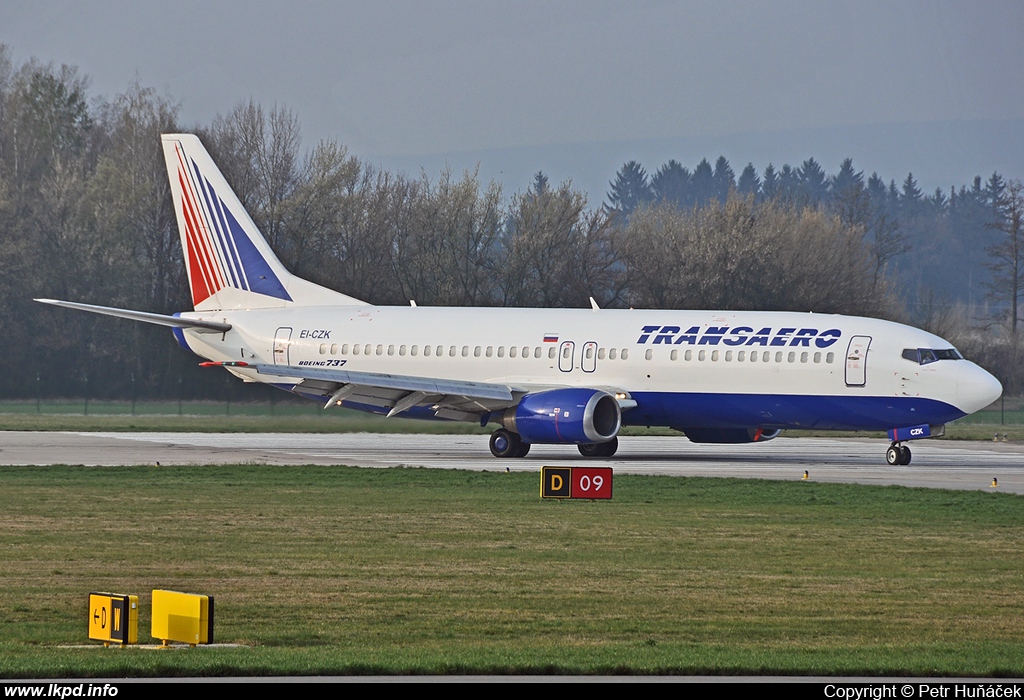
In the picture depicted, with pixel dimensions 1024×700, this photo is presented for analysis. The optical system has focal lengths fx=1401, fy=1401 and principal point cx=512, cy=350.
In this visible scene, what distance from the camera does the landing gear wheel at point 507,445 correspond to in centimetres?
3606

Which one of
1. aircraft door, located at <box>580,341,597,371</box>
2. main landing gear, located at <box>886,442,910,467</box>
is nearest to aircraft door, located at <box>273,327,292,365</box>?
aircraft door, located at <box>580,341,597,371</box>

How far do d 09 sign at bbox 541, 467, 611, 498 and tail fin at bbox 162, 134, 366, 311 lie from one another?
61.5ft

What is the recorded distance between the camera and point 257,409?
47156 mm

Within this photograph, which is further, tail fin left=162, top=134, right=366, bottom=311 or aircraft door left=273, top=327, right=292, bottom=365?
tail fin left=162, top=134, right=366, bottom=311

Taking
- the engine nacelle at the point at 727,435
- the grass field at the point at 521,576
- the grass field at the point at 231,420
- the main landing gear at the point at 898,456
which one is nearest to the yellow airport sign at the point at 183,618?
the grass field at the point at 521,576

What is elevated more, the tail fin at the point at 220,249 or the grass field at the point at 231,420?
the tail fin at the point at 220,249

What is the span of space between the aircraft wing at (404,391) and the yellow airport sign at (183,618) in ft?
78.2

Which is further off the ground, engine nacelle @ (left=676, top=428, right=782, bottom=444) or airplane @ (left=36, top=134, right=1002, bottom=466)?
airplane @ (left=36, top=134, right=1002, bottom=466)

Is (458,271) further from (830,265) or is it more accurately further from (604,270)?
(830,265)

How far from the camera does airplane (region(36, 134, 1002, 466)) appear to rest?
1318 inches

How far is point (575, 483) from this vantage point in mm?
24484

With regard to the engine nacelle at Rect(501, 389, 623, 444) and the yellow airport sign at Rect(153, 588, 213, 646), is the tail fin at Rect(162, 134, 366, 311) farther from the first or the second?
the yellow airport sign at Rect(153, 588, 213, 646)

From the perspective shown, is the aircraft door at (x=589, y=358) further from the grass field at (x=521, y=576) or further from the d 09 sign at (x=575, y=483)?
the d 09 sign at (x=575, y=483)

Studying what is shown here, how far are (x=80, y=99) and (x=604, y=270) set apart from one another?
35277 mm
